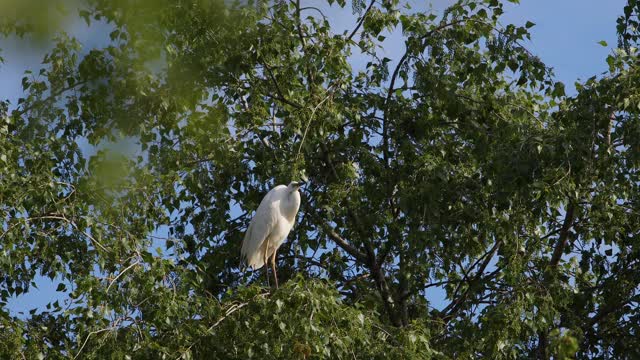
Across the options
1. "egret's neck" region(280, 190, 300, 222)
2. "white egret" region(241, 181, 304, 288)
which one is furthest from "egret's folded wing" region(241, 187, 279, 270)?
"egret's neck" region(280, 190, 300, 222)

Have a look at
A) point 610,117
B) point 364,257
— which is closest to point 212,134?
point 364,257

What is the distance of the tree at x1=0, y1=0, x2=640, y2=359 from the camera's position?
5484 mm

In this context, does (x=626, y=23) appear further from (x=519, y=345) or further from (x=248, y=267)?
(x=248, y=267)

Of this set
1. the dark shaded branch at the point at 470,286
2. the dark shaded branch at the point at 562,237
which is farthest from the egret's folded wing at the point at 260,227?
the dark shaded branch at the point at 562,237

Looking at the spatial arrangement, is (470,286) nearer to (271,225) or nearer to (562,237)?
(562,237)

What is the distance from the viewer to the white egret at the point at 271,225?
718 cm

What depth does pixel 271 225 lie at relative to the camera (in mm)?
7207

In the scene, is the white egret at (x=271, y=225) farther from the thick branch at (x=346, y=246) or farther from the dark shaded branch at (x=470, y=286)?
the dark shaded branch at (x=470, y=286)

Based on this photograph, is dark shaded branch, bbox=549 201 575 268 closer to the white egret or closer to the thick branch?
the thick branch

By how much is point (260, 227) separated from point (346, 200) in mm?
700

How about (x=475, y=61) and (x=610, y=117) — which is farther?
(x=475, y=61)

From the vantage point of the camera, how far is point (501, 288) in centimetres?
718

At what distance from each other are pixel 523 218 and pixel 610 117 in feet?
3.01

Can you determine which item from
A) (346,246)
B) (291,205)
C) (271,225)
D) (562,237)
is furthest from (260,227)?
(562,237)
